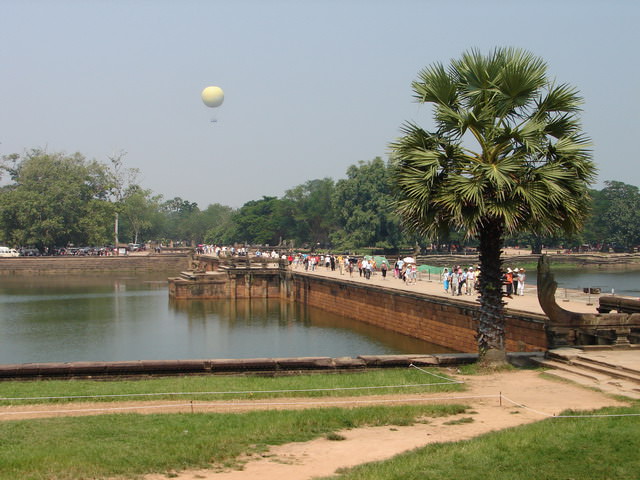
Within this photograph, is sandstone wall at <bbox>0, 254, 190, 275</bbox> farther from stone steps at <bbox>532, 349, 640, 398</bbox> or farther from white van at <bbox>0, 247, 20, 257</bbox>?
stone steps at <bbox>532, 349, 640, 398</bbox>

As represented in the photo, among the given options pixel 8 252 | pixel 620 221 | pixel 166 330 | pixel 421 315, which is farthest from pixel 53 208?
pixel 620 221

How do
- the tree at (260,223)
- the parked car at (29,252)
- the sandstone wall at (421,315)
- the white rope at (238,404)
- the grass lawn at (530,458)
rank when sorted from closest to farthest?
the grass lawn at (530,458)
the white rope at (238,404)
the sandstone wall at (421,315)
the parked car at (29,252)
the tree at (260,223)

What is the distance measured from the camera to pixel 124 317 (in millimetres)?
42688

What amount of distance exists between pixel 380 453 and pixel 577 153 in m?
8.97

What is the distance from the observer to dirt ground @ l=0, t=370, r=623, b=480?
914cm

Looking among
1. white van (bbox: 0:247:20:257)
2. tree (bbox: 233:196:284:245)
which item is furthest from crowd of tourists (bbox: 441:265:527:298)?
tree (bbox: 233:196:284:245)

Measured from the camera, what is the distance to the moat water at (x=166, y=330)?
30.0 meters

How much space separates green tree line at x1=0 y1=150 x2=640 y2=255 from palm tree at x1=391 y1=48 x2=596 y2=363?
55233 millimetres

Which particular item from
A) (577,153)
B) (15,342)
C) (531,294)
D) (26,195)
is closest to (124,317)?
(15,342)

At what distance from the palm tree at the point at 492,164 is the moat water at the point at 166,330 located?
13841mm

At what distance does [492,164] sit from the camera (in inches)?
604

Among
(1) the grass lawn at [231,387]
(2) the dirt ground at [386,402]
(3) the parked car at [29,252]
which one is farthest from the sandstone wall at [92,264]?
(2) the dirt ground at [386,402]

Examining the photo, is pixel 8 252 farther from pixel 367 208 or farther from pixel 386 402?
pixel 386 402

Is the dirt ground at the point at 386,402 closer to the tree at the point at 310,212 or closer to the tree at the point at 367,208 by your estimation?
the tree at the point at 367,208
